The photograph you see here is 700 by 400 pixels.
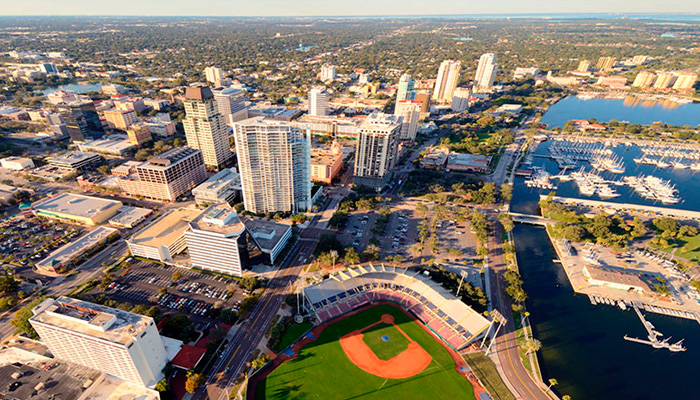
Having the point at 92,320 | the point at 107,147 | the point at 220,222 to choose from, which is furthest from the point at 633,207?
the point at 107,147

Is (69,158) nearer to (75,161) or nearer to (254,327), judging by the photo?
(75,161)

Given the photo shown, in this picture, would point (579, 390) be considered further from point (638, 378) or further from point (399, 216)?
point (399, 216)

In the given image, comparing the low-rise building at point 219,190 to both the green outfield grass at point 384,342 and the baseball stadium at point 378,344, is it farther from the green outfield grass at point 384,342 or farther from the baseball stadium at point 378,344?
the green outfield grass at point 384,342

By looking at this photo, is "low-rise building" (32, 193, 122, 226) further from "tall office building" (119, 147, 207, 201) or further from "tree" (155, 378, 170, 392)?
"tree" (155, 378, 170, 392)

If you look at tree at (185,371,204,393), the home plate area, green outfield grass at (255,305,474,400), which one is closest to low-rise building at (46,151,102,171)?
tree at (185,371,204,393)

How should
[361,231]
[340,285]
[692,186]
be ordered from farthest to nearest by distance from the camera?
[692,186], [361,231], [340,285]

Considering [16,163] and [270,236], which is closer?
[270,236]

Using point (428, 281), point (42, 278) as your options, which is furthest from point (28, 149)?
point (428, 281)
